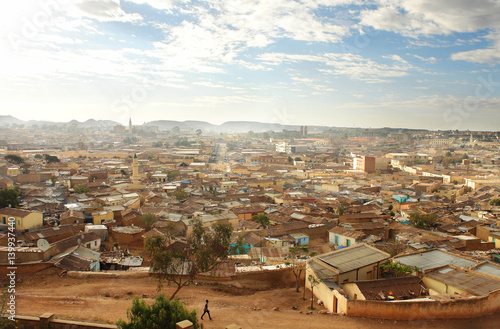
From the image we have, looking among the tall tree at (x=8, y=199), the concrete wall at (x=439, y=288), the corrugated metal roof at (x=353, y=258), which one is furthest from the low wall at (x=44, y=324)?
the tall tree at (x=8, y=199)

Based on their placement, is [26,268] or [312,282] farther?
[26,268]

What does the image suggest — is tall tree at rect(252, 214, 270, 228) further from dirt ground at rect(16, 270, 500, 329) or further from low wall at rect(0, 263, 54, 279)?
low wall at rect(0, 263, 54, 279)

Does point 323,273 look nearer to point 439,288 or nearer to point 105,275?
point 439,288

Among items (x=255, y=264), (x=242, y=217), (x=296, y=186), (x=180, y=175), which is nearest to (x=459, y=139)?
(x=296, y=186)

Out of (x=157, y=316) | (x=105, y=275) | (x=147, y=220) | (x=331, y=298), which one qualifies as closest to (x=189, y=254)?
(x=105, y=275)

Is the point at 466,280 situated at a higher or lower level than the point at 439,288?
higher
